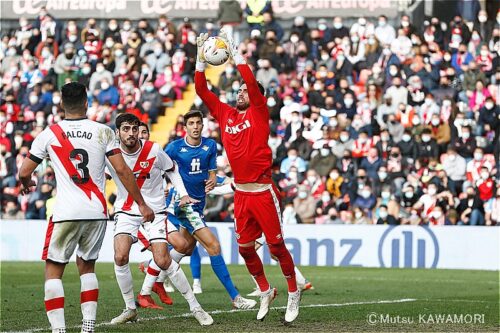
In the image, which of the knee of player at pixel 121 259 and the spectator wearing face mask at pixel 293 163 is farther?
the spectator wearing face mask at pixel 293 163

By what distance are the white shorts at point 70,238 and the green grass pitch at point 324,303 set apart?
1.28 meters

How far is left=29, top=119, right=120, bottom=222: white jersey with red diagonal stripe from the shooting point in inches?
373

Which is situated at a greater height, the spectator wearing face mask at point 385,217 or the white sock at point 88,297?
the white sock at point 88,297

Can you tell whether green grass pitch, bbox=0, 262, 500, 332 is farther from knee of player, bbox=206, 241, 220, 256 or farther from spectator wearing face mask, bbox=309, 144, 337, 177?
spectator wearing face mask, bbox=309, 144, 337, 177

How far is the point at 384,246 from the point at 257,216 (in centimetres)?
1172

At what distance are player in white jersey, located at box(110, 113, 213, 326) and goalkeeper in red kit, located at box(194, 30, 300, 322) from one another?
0.75m

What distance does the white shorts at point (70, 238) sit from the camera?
9500 millimetres

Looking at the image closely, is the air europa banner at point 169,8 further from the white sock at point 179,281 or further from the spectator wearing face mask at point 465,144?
the white sock at point 179,281

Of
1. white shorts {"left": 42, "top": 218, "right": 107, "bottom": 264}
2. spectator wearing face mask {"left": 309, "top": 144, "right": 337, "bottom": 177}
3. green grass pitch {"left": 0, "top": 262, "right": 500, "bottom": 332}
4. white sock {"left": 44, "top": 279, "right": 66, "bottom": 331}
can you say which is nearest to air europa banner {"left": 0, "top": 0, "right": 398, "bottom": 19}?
spectator wearing face mask {"left": 309, "top": 144, "right": 337, "bottom": 177}

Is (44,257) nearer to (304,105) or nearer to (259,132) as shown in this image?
(259,132)

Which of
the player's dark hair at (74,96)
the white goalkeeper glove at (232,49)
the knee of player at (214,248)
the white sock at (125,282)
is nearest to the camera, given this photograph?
the player's dark hair at (74,96)

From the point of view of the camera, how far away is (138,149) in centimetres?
1199

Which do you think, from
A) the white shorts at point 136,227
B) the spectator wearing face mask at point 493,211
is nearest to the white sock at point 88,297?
the white shorts at point 136,227

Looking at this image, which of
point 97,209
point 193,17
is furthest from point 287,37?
point 97,209
